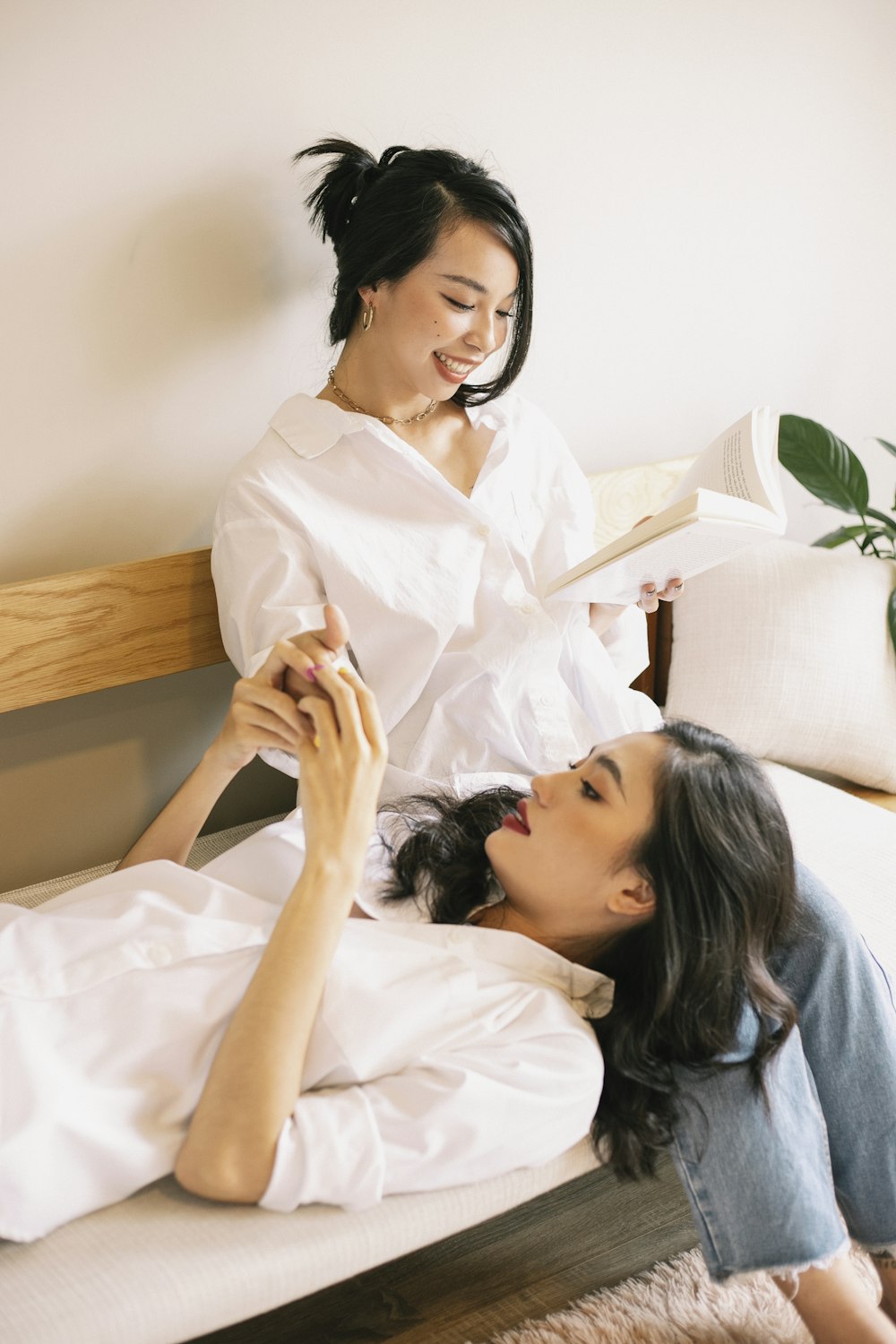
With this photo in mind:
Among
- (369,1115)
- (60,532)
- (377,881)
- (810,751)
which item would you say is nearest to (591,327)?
(810,751)

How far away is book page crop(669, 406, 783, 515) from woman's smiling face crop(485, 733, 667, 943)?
473 millimetres

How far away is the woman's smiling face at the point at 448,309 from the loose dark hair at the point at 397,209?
0.02 m

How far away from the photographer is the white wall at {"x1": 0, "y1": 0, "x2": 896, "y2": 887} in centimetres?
167

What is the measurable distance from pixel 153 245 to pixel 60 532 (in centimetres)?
44

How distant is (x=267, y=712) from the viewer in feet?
4.43

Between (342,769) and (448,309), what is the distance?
0.82 metres

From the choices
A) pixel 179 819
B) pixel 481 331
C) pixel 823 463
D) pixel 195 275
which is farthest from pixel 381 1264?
pixel 823 463

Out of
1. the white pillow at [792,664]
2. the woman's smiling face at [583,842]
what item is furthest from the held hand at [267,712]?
the white pillow at [792,664]

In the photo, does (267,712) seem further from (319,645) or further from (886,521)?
(886,521)

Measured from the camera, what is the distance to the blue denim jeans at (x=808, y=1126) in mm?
1261

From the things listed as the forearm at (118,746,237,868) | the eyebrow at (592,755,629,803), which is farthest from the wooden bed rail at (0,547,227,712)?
the eyebrow at (592,755,629,803)

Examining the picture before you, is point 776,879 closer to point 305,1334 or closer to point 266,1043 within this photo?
point 266,1043

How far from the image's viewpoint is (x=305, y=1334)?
1.50m

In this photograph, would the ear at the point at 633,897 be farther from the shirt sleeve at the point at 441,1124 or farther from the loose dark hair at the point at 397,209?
the loose dark hair at the point at 397,209
